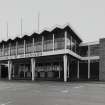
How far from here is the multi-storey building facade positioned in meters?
26.3

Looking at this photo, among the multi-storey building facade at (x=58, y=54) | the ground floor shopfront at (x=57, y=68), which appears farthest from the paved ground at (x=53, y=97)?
the ground floor shopfront at (x=57, y=68)

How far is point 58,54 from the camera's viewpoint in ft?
84.5

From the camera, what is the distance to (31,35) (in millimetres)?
29656

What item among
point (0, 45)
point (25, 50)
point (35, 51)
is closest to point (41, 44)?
point (35, 51)

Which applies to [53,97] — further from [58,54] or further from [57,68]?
[57,68]

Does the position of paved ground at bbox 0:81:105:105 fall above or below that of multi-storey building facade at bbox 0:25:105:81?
below

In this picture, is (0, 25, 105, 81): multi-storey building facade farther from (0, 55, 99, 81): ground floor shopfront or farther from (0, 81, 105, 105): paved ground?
(0, 81, 105, 105): paved ground

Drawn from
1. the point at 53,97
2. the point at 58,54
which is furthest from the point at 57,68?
the point at 53,97

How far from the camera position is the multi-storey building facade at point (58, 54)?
86.2 ft

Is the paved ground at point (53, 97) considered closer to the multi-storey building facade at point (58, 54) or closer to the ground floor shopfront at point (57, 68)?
the multi-storey building facade at point (58, 54)

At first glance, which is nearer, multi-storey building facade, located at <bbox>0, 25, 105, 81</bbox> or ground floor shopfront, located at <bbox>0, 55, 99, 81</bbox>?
multi-storey building facade, located at <bbox>0, 25, 105, 81</bbox>

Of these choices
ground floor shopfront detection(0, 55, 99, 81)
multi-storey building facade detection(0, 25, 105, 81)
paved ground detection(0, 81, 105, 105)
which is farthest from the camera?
ground floor shopfront detection(0, 55, 99, 81)

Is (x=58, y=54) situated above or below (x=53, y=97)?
above

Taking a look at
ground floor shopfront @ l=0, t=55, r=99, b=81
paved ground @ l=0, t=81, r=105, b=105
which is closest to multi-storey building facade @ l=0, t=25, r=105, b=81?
ground floor shopfront @ l=0, t=55, r=99, b=81
